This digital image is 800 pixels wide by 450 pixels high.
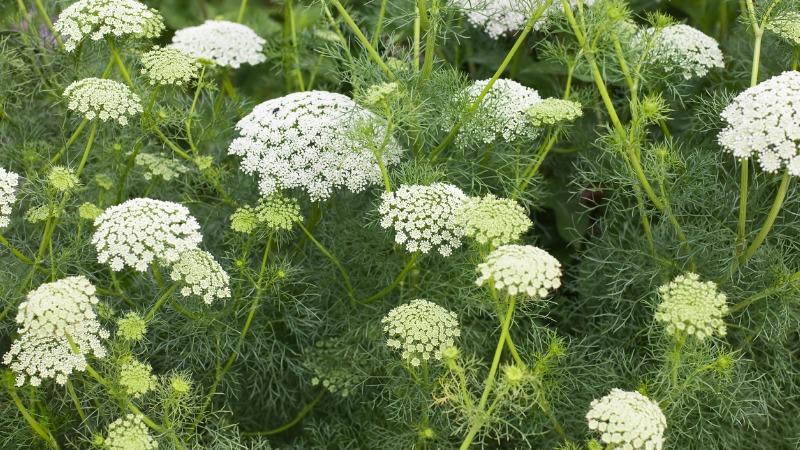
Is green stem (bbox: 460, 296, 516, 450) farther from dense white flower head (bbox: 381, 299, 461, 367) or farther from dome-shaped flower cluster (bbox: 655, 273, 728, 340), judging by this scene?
dome-shaped flower cluster (bbox: 655, 273, 728, 340)

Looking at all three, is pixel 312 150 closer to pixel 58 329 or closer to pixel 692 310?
pixel 58 329

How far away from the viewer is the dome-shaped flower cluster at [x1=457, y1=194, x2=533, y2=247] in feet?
10.3

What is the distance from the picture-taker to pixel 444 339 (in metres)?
3.25

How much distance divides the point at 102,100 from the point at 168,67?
329 millimetres

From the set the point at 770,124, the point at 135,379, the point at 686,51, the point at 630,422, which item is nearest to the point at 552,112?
the point at 770,124

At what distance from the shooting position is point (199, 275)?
11.1 feet

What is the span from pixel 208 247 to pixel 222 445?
1.36m

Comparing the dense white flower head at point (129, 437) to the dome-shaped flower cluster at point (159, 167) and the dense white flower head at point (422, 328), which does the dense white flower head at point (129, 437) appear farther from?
the dome-shaped flower cluster at point (159, 167)

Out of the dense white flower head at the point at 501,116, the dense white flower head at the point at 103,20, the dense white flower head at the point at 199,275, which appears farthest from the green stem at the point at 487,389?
the dense white flower head at the point at 103,20

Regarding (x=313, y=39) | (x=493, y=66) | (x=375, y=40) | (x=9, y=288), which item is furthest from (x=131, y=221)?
(x=493, y=66)

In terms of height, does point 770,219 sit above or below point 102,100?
below

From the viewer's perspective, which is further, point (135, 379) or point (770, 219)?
point (770, 219)

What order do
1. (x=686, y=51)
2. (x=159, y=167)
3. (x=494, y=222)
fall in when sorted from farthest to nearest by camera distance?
(x=686, y=51) < (x=159, y=167) < (x=494, y=222)

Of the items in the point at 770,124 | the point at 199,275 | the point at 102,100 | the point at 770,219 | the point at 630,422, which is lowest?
the point at 199,275
